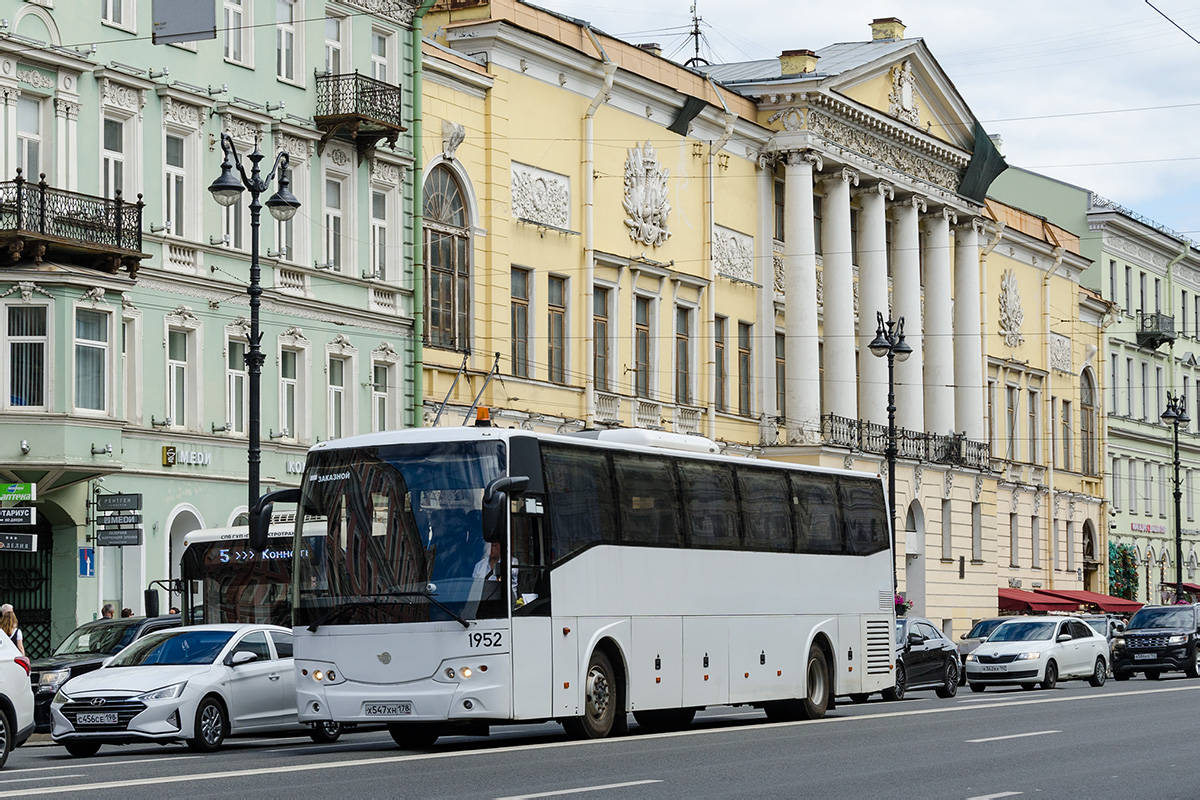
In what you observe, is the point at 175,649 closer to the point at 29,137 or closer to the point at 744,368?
the point at 29,137

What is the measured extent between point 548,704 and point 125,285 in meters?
16.0

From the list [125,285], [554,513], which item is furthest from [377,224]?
[554,513]

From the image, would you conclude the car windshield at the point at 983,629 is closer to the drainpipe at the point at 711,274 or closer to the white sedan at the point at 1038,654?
the white sedan at the point at 1038,654

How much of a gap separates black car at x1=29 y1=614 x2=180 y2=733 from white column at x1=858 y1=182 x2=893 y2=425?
36371mm

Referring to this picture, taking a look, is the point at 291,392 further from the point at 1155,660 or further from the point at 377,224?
the point at 1155,660

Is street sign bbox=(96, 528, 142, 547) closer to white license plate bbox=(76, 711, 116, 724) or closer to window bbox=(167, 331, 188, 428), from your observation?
window bbox=(167, 331, 188, 428)

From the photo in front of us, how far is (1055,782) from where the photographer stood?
1666 cm

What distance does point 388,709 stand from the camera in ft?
67.7

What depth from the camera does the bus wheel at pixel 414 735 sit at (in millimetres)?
21953

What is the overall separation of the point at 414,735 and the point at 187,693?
2.55 meters

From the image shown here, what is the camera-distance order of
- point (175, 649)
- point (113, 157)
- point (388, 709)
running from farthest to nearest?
point (113, 157) < point (175, 649) < point (388, 709)

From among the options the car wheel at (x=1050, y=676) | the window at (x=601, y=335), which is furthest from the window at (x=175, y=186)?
the car wheel at (x=1050, y=676)

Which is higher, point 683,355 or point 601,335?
point 601,335

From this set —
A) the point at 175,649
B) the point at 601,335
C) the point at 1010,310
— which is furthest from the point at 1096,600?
the point at 175,649
